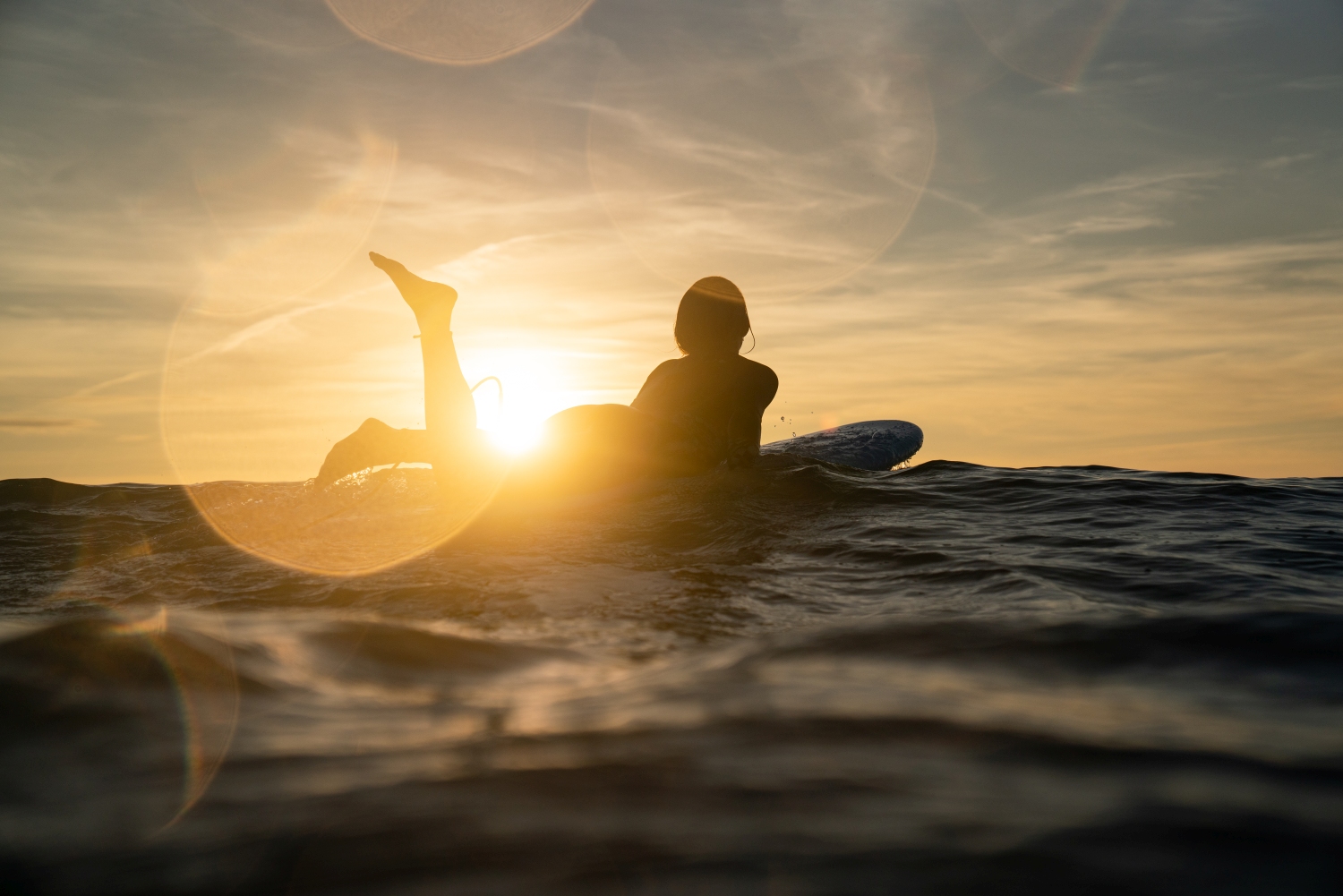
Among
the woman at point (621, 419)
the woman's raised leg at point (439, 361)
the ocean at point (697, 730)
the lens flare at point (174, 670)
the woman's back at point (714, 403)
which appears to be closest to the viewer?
the ocean at point (697, 730)

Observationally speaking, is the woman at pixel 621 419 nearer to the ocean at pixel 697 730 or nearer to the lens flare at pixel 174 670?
the ocean at pixel 697 730

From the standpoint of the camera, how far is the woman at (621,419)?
688 centimetres

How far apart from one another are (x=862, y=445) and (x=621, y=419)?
19.8 feet

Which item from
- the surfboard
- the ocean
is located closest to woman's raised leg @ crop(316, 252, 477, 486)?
the ocean

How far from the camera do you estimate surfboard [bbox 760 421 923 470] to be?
36.4 ft

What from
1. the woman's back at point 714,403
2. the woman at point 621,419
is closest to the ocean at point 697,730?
the woman at point 621,419

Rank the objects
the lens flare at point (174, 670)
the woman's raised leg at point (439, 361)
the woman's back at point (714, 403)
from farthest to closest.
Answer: the woman's back at point (714, 403) → the woman's raised leg at point (439, 361) → the lens flare at point (174, 670)

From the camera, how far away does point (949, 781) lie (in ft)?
5.23

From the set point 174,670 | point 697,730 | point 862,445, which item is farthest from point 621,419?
point 862,445

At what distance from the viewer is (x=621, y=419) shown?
22.4ft

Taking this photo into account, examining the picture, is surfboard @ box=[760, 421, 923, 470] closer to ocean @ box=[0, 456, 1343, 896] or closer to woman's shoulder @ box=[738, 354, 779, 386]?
woman's shoulder @ box=[738, 354, 779, 386]

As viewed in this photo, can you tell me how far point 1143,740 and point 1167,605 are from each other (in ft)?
5.78

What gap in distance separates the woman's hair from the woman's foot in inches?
90.3

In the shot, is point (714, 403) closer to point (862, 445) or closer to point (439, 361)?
point (439, 361)
